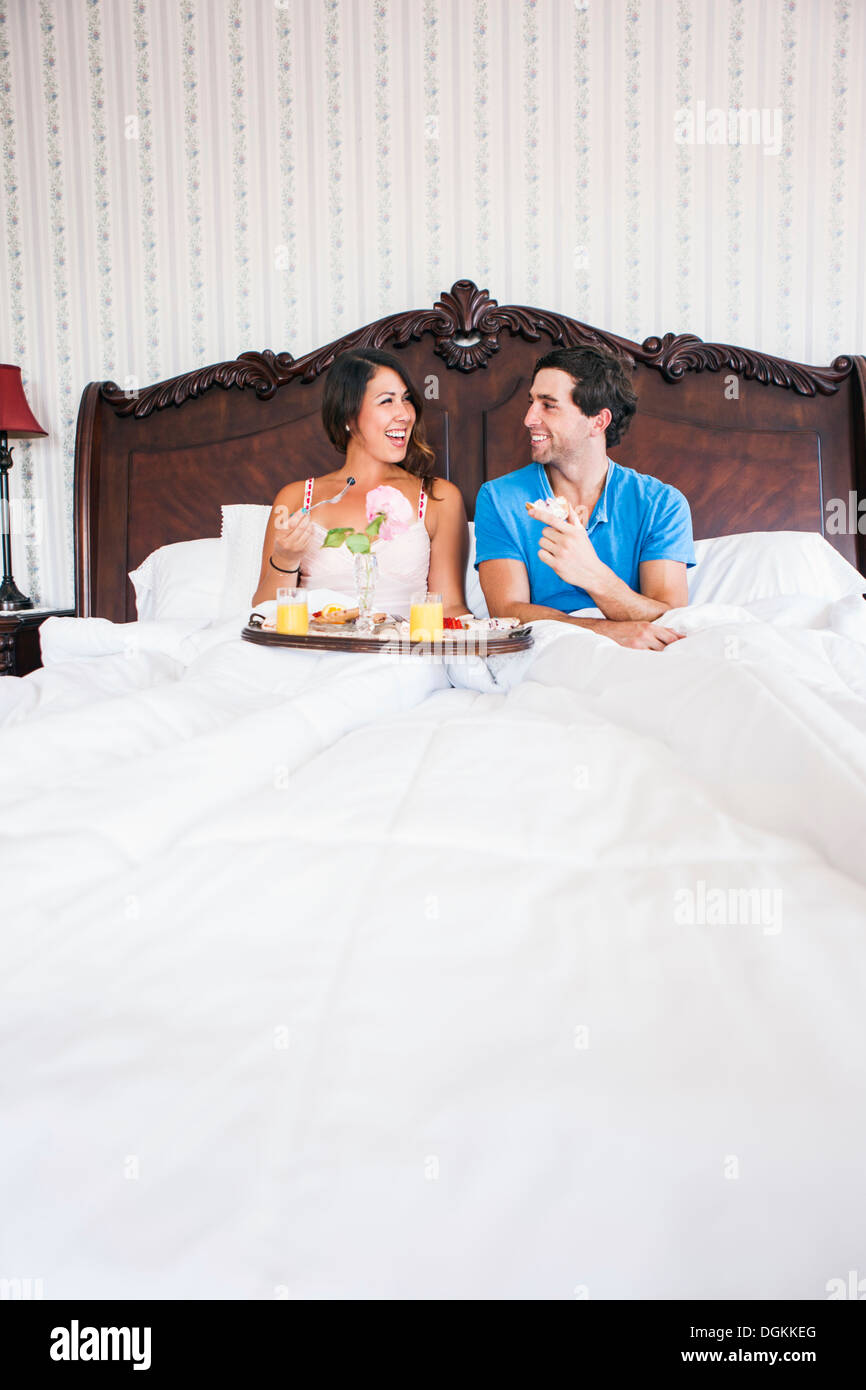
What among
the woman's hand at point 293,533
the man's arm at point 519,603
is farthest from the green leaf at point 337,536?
the man's arm at point 519,603

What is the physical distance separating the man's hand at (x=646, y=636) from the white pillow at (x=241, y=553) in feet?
3.38

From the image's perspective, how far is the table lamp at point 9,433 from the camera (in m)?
2.70

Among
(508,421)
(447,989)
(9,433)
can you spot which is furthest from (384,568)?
(447,989)

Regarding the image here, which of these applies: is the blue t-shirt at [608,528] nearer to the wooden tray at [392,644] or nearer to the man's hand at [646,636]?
the man's hand at [646,636]

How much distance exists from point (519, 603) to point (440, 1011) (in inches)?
63.9

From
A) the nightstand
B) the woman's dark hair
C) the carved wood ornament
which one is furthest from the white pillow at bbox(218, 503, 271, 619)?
the nightstand

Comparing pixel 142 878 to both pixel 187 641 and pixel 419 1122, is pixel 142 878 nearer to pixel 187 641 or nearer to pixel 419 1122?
pixel 419 1122

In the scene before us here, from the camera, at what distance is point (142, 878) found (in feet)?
2.07

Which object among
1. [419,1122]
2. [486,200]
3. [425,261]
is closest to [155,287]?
[425,261]

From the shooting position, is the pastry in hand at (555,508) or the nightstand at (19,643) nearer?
the pastry in hand at (555,508)

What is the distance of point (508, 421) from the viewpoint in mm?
2537

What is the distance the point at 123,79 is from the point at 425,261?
119 cm
